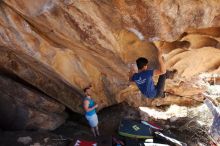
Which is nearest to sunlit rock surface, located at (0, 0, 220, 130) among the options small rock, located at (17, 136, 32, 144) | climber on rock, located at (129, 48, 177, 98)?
climber on rock, located at (129, 48, 177, 98)

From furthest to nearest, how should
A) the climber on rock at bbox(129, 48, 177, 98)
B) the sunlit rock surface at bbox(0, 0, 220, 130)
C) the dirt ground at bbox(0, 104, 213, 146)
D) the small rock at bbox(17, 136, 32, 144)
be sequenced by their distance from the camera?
the dirt ground at bbox(0, 104, 213, 146), the small rock at bbox(17, 136, 32, 144), the climber on rock at bbox(129, 48, 177, 98), the sunlit rock surface at bbox(0, 0, 220, 130)

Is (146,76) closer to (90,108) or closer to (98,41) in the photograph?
(98,41)

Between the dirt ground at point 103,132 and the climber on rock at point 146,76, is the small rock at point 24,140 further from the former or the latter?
the climber on rock at point 146,76

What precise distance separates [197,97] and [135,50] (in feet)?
17.3

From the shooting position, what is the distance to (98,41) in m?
7.45

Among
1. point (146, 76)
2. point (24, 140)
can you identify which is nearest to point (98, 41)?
point (146, 76)

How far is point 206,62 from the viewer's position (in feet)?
33.8

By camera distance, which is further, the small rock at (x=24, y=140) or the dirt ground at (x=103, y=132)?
the dirt ground at (x=103, y=132)

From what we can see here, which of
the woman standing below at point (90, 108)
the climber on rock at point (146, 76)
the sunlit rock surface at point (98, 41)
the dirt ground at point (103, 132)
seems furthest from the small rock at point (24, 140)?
the climber on rock at point (146, 76)

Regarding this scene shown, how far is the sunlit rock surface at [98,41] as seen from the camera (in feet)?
22.3

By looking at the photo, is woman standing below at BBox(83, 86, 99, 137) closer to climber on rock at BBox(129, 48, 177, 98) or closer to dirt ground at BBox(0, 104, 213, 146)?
dirt ground at BBox(0, 104, 213, 146)

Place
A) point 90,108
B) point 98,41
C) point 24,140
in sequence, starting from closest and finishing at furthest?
point 98,41 → point 24,140 → point 90,108

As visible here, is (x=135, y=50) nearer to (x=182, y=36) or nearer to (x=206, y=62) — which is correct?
(x=182, y=36)

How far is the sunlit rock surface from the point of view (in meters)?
6.81
